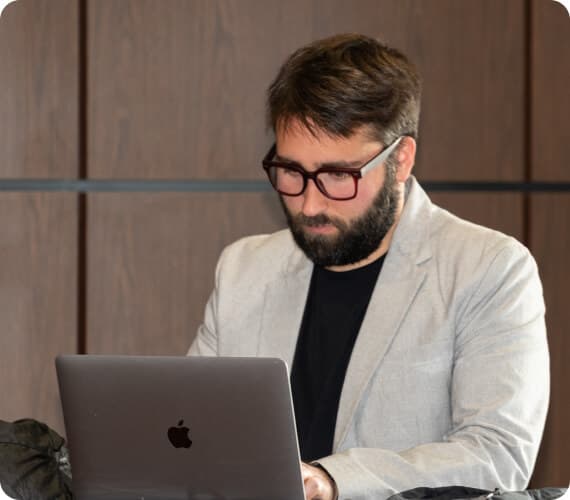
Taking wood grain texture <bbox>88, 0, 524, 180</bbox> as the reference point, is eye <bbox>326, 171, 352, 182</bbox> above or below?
below

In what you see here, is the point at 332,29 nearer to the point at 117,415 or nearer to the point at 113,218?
the point at 113,218

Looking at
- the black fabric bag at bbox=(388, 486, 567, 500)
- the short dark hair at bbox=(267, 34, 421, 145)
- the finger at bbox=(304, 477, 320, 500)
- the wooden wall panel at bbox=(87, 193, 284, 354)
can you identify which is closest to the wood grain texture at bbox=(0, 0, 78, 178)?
the wooden wall panel at bbox=(87, 193, 284, 354)

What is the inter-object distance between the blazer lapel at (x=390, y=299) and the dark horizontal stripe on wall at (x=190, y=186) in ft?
3.33

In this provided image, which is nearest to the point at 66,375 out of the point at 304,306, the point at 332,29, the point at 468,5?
the point at 304,306

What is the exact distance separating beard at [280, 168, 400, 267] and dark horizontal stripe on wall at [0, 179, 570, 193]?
996 millimetres

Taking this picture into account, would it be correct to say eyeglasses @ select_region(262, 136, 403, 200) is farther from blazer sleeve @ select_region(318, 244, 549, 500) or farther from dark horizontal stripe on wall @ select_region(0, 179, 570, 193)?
dark horizontal stripe on wall @ select_region(0, 179, 570, 193)

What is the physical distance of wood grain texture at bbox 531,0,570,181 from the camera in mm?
3525

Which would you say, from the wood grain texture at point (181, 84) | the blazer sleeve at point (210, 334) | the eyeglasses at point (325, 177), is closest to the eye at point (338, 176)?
the eyeglasses at point (325, 177)

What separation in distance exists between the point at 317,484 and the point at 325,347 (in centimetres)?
67

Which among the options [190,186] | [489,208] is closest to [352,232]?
[190,186]

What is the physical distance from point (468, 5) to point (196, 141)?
0.96 m

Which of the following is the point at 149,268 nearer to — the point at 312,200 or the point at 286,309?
the point at 286,309

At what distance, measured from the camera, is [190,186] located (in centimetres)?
345

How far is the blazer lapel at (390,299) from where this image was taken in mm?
2359
